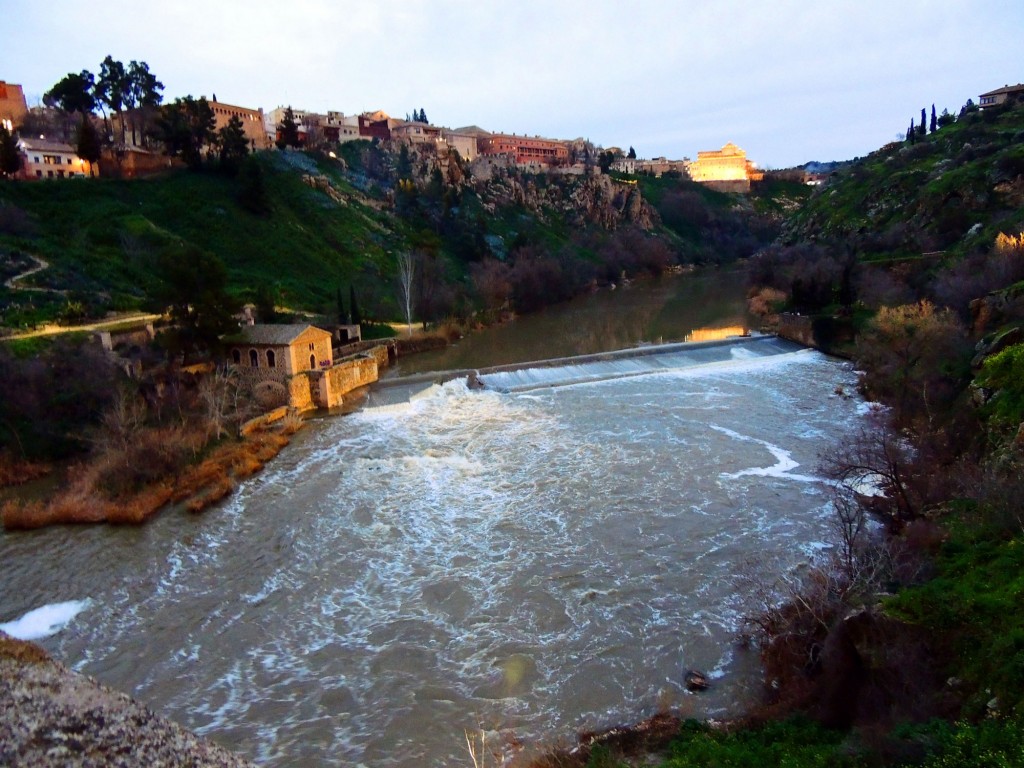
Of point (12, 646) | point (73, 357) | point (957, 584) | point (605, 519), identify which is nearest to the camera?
point (957, 584)

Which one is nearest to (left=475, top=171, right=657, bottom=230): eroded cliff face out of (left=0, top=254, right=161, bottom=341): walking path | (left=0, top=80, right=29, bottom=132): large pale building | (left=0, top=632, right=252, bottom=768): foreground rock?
(left=0, top=80, right=29, bottom=132): large pale building

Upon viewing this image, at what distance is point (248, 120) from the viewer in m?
66.6

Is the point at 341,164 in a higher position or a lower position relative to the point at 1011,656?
higher

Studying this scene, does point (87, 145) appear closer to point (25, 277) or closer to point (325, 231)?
point (325, 231)

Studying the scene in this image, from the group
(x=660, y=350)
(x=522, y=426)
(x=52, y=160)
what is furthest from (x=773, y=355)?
(x=52, y=160)

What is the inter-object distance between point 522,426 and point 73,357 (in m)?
16.0

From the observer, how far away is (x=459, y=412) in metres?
25.8

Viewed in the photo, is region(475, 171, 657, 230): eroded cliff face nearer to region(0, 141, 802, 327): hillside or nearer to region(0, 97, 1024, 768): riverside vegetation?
region(0, 141, 802, 327): hillside

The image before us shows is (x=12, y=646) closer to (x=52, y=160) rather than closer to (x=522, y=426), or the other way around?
(x=522, y=426)

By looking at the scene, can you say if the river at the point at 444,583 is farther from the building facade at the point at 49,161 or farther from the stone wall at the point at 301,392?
the building facade at the point at 49,161

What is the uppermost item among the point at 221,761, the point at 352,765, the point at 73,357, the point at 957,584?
the point at 73,357

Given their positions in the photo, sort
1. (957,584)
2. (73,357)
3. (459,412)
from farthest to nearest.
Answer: (459,412), (73,357), (957,584)

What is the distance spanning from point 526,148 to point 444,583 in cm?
9865

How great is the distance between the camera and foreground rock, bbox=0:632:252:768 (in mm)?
7750
